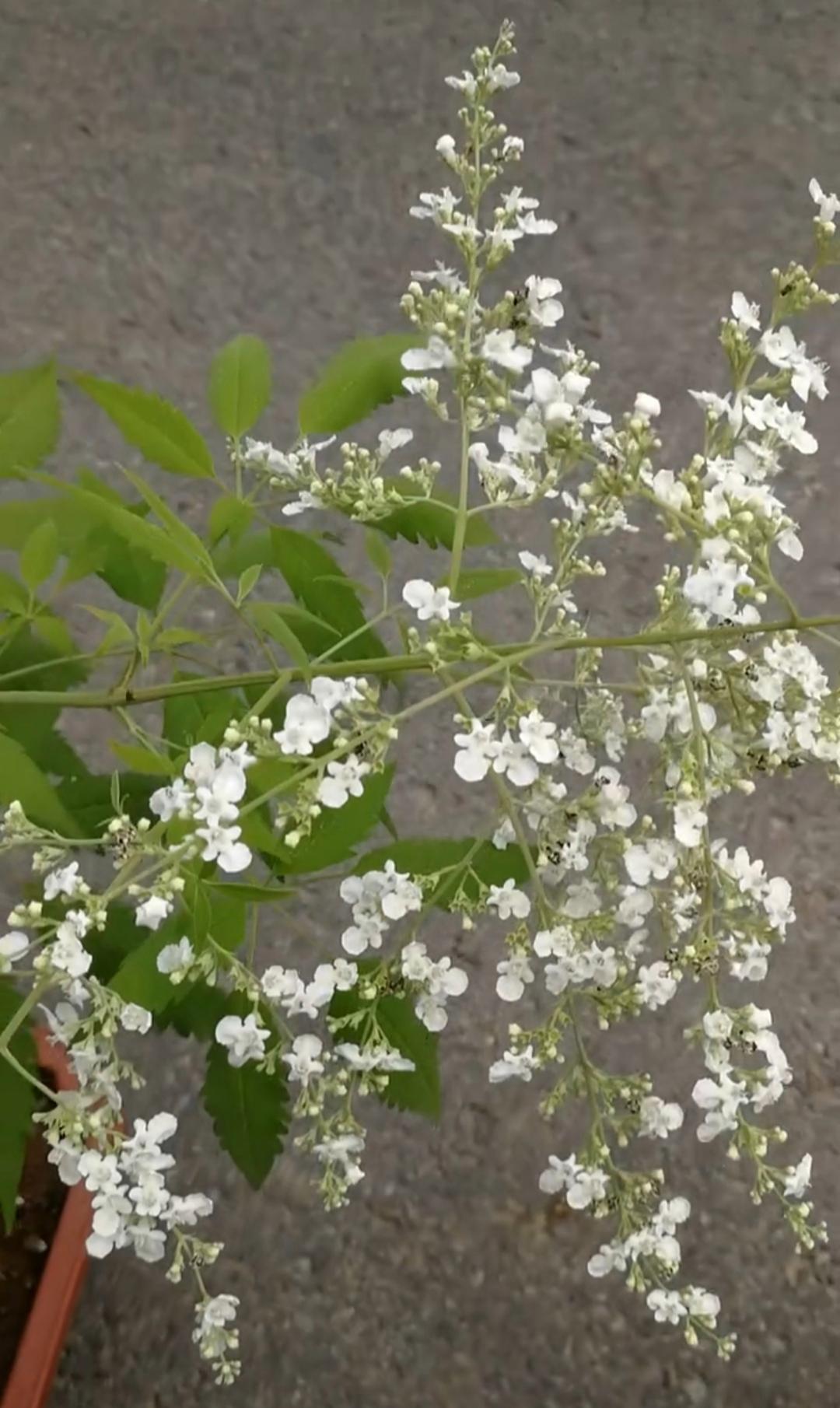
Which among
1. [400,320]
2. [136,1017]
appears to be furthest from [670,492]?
[400,320]

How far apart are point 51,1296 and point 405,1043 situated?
495mm

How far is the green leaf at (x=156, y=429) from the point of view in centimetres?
56

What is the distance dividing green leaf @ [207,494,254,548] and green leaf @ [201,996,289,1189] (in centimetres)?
22

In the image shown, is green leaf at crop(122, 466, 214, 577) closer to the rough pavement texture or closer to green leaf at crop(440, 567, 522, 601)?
green leaf at crop(440, 567, 522, 601)

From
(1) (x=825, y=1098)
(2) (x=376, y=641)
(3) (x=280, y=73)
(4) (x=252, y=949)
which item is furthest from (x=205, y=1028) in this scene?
(3) (x=280, y=73)

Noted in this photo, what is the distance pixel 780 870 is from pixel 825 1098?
22cm

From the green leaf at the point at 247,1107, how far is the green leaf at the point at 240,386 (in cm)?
28

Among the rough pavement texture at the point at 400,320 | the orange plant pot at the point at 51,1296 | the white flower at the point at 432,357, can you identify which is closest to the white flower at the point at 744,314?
the white flower at the point at 432,357

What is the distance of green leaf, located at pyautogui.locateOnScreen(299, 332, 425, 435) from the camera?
609mm

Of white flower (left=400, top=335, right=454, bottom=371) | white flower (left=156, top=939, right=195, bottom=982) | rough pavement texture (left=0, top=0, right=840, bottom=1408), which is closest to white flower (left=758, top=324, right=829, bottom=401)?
white flower (left=400, top=335, right=454, bottom=371)

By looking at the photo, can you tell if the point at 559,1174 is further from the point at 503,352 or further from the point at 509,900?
the point at 503,352

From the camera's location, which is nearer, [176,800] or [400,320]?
[176,800]

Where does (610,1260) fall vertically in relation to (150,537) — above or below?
below

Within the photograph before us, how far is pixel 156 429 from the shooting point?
57 centimetres
